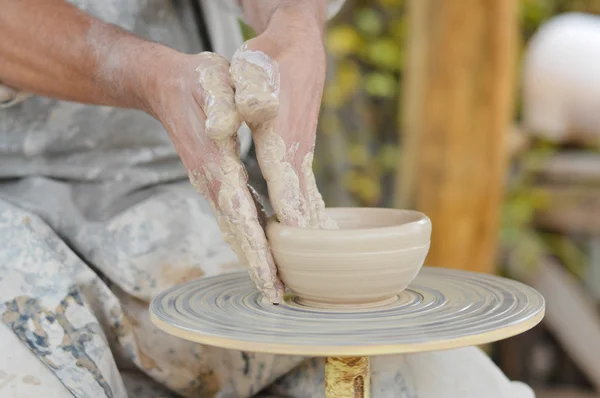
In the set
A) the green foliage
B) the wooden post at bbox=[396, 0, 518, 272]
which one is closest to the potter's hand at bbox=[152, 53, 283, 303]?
the wooden post at bbox=[396, 0, 518, 272]

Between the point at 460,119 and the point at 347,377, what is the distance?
1.89 meters

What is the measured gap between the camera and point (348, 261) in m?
0.97

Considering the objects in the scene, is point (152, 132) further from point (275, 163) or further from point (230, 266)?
point (275, 163)

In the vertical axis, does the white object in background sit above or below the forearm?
below

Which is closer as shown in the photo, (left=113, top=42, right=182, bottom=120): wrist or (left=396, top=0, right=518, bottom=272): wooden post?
(left=113, top=42, right=182, bottom=120): wrist

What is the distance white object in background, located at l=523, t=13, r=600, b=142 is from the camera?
3585 mm

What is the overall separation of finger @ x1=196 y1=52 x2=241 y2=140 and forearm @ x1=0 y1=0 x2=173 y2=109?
0.18 m

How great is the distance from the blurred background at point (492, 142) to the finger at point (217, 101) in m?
1.80

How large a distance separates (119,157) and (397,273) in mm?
525

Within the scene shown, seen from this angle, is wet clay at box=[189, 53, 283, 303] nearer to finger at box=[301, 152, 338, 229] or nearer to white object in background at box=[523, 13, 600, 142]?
finger at box=[301, 152, 338, 229]

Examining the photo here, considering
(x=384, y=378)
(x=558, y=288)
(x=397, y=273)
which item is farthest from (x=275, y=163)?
(x=558, y=288)

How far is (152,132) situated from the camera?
1.35m

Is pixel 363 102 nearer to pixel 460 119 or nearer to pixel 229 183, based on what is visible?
pixel 460 119

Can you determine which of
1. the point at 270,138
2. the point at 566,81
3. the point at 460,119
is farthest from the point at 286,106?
the point at 566,81
